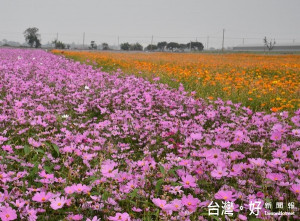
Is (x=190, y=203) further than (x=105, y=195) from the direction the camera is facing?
No

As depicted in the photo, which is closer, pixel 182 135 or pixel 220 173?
pixel 220 173

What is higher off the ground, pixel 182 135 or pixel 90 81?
pixel 90 81

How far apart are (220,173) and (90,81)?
5.70 metres

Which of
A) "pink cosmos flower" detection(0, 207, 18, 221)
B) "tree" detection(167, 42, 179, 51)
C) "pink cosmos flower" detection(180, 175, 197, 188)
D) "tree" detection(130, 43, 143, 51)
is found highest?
"tree" detection(167, 42, 179, 51)

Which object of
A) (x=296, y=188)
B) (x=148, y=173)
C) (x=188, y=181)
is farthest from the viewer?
(x=148, y=173)

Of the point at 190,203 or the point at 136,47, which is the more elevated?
the point at 136,47

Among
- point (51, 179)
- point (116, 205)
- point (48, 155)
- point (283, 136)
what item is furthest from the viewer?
point (283, 136)

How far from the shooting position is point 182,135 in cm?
361

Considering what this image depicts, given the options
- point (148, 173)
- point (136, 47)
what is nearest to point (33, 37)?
point (136, 47)

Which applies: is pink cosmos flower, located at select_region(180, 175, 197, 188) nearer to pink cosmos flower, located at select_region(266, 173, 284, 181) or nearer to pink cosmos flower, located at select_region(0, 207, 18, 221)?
pink cosmos flower, located at select_region(266, 173, 284, 181)

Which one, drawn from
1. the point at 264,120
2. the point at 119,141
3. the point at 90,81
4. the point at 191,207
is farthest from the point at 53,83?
the point at 191,207

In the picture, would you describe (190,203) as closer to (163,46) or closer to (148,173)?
(148,173)

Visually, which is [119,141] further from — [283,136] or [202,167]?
[283,136]

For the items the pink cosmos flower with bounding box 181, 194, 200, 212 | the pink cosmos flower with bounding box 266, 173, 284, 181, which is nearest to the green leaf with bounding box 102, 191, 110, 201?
the pink cosmos flower with bounding box 181, 194, 200, 212
